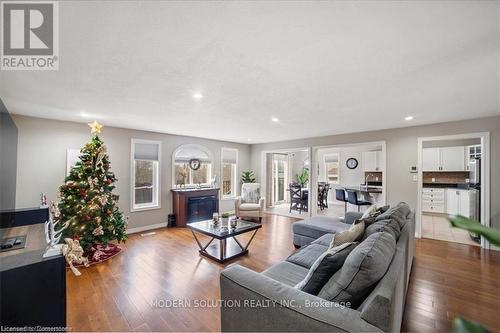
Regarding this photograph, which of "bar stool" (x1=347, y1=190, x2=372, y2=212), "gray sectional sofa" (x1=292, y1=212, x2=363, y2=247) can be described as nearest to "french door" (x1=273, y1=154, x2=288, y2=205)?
"bar stool" (x1=347, y1=190, x2=372, y2=212)

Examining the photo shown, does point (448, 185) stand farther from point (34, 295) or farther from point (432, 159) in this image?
point (34, 295)

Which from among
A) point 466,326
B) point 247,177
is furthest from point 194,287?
point 247,177

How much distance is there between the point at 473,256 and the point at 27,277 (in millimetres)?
5426

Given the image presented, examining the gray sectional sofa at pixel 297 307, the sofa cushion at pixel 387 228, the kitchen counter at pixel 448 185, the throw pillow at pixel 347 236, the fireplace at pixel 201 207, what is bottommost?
the fireplace at pixel 201 207

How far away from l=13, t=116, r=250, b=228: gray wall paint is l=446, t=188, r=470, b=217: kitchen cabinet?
24.9 ft

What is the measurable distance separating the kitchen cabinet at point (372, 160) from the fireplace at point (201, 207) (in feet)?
18.2

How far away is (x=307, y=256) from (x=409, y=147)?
379cm

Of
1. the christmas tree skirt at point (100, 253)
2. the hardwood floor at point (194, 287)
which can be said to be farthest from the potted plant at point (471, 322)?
the christmas tree skirt at point (100, 253)

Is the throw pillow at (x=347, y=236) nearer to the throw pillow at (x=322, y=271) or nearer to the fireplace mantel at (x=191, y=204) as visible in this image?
the throw pillow at (x=322, y=271)

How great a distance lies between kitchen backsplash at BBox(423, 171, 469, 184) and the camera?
20.4ft

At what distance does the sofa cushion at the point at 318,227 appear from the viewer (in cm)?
330

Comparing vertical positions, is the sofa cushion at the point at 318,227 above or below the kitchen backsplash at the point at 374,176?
below

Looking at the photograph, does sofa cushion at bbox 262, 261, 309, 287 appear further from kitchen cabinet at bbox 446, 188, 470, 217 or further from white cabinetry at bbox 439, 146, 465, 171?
white cabinetry at bbox 439, 146, 465, 171

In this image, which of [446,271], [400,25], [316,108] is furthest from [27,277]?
[446,271]
